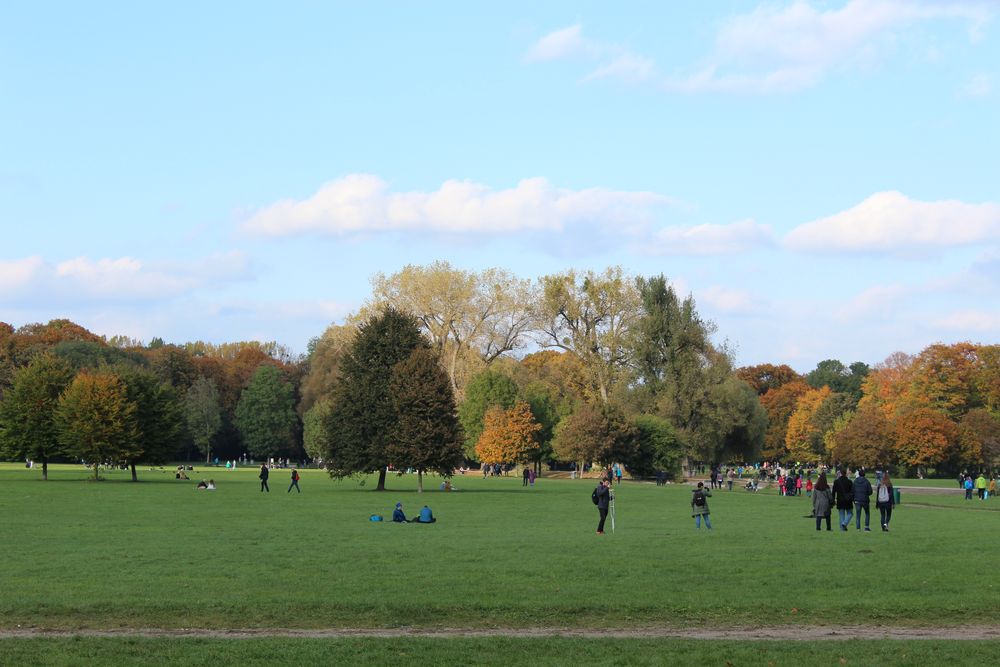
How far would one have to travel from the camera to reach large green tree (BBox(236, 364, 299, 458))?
164 metres

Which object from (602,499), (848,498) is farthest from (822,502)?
(602,499)

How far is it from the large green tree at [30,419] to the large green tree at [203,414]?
7406 cm

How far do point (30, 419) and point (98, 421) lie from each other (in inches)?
317

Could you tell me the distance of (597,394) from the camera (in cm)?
10894

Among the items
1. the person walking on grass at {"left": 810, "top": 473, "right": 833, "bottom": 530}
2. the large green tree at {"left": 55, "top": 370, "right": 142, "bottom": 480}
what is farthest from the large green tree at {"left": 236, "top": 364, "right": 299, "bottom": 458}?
the person walking on grass at {"left": 810, "top": 473, "right": 833, "bottom": 530}

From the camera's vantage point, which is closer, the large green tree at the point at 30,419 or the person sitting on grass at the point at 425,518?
the person sitting on grass at the point at 425,518

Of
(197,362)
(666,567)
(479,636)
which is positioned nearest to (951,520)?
(666,567)

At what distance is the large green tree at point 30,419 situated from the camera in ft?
276

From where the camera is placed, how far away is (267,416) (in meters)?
164

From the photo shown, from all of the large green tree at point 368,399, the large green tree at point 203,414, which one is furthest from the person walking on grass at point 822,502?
the large green tree at point 203,414

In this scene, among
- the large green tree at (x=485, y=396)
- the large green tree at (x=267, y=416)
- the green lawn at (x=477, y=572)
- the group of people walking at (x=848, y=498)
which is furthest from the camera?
the large green tree at (x=267, y=416)

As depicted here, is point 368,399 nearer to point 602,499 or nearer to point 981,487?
point 981,487

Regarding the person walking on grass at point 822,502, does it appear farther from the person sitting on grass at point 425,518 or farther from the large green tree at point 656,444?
the large green tree at point 656,444

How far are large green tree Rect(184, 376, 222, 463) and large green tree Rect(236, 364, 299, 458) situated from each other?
3391 mm
